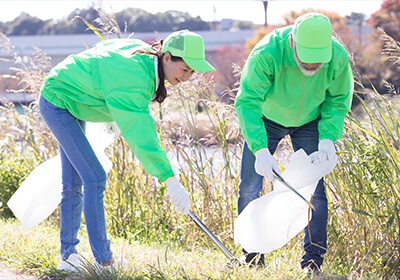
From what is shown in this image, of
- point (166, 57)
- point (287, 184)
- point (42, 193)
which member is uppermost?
point (166, 57)

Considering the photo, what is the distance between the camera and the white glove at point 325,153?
8.91 feet

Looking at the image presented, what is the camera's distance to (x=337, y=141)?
3064mm

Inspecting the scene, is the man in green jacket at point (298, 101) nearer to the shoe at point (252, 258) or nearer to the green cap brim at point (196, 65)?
the shoe at point (252, 258)

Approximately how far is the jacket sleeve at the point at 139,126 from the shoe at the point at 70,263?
804 millimetres

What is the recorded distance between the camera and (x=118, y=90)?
7.99 ft

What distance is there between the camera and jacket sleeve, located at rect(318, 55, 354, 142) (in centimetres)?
275

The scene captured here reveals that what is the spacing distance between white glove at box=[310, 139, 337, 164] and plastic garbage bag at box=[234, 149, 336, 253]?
0.04m

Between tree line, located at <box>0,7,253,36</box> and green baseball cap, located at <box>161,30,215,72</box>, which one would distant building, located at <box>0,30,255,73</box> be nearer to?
tree line, located at <box>0,7,253,36</box>

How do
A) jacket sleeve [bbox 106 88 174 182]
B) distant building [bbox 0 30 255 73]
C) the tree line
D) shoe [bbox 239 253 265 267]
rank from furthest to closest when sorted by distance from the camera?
the tree line
distant building [bbox 0 30 255 73]
shoe [bbox 239 253 265 267]
jacket sleeve [bbox 106 88 174 182]

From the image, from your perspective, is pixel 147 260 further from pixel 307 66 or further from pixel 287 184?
pixel 307 66

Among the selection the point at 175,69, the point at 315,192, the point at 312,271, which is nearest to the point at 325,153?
the point at 315,192

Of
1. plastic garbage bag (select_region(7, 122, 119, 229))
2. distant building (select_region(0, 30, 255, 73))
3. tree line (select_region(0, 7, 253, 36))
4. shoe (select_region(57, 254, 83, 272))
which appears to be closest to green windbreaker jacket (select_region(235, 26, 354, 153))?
plastic garbage bag (select_region(7, 122, 119, 229))

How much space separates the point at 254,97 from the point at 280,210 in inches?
25.1

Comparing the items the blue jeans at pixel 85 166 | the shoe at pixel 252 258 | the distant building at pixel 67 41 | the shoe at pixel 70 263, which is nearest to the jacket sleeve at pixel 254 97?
the shoe at pixel 252 258
